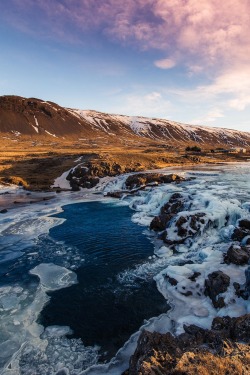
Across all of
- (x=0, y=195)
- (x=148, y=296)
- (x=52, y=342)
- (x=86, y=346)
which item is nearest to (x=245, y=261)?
(x=148, y=296)

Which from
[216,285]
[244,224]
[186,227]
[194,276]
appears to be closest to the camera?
[216,285]

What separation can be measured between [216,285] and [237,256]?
3501mm

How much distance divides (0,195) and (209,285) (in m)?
43.4

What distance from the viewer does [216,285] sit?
57.4ft

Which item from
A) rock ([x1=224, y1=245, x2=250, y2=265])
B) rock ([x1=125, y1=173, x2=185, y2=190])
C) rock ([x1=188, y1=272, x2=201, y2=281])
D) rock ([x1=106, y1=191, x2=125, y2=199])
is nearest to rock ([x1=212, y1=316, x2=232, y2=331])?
rock ([x1=188, y1=272, x2=201, y2=281])

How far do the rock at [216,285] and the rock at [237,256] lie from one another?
2.18 metres

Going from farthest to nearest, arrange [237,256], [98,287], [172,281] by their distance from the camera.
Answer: [237,256]
[98,287]
[172,281]

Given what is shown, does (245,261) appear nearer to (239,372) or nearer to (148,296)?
(148,296)

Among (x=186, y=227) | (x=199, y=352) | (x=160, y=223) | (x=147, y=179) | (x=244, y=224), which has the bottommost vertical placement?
(x=147, y=179)

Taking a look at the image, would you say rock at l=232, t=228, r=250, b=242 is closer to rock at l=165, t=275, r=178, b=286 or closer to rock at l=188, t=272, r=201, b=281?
rock at l=188, t=272, r=201, b=281

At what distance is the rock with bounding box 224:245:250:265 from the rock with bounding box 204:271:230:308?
218 centimetres

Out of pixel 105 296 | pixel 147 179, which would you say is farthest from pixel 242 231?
pixel 147 179

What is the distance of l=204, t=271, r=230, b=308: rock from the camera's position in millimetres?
16872

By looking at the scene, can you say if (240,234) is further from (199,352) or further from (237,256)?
(199,352)
